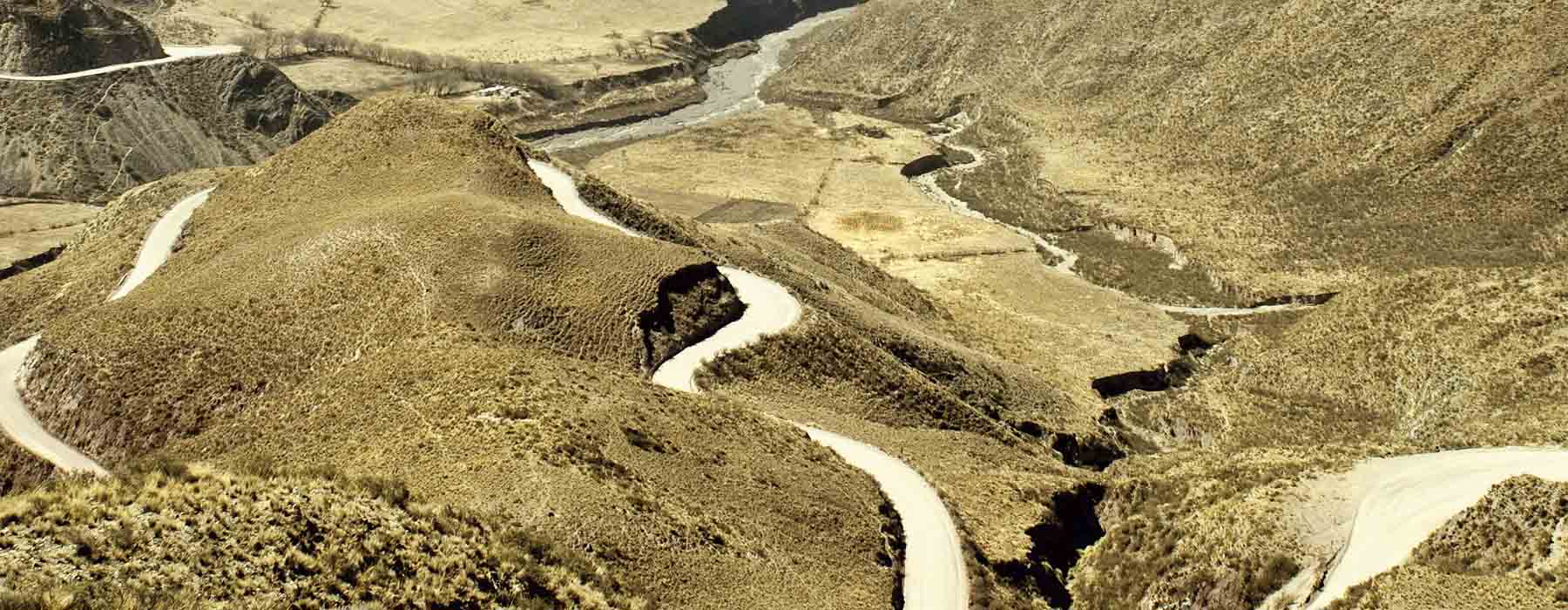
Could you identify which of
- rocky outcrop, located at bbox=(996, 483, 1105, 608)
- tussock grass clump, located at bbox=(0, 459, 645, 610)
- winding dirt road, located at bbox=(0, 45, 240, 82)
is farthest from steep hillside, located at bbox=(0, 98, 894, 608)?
winding dirt road, located at bbox=(0, 45, 240, 82)

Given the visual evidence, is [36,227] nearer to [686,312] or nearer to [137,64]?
[137,64]

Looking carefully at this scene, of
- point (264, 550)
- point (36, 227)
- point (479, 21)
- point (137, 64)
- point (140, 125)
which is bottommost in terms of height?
point (36, 227)

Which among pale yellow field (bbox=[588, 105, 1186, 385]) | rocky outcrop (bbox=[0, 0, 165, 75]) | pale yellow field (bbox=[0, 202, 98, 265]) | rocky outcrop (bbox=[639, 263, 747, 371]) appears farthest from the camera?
rocky outcrop (bbox=[0, 0, 165, 75])

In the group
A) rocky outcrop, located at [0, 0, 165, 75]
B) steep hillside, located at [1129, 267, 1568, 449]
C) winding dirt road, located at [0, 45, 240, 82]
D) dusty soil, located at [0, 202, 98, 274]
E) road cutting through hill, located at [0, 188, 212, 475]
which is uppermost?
rocky outcrop, located at [0, 0, 165, 75]

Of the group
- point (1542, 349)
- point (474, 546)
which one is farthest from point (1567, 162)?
point (474, 546)

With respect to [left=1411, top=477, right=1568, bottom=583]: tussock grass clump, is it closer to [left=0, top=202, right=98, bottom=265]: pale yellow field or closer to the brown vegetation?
[left=0, top=202, right=98, bottom=265]: pale yellow field

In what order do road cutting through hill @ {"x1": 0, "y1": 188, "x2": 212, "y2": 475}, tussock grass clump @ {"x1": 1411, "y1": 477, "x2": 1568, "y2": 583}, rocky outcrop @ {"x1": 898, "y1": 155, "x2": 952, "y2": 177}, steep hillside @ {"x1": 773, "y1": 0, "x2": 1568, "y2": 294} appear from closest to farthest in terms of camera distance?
tussock grass clump @ {"x1": 1411, "y1": 477, "x2": 1568, "y2": 583}, road cutting through hill @ {"x1": 0, "y1": 188, "x2": 212, "y2": 475}, steep hillside @ {"x1": 773, "y1": 0, "x2": 1568, "y2": 294}, rocky outcrop @ {"x1": 898, "y1": 155, "x2": 952, "y2": 177}

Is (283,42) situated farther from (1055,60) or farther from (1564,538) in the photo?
(1564,538)

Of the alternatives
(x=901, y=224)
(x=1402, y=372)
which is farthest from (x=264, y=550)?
(x=901, y=224)
